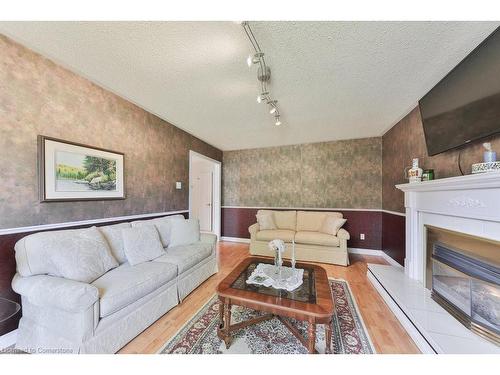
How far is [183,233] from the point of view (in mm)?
2564

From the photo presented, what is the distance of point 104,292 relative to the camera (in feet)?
4.48

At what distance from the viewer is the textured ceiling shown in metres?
1.34

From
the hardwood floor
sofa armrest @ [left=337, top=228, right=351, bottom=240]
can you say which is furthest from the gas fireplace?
sofa armrest @ [left=337, top=228, right=351, bottom=240]

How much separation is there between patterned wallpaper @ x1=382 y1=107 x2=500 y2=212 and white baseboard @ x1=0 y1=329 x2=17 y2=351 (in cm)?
402

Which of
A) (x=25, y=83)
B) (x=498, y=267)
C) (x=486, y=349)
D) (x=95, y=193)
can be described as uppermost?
(x=25, y=83)

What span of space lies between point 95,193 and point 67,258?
2.73 ft

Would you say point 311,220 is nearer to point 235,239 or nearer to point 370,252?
point 370,252

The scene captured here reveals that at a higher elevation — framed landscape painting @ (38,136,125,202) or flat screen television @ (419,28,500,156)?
flat screen television @ (419,28,500,156)

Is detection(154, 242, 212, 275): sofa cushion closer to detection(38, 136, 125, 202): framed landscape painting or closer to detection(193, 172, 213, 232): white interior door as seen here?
detection(38, 136, 125, 202): framed landscape painting

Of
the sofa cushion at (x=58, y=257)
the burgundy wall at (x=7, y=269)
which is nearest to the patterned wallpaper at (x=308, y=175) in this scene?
the sofa cushion at (x=58, y=257)

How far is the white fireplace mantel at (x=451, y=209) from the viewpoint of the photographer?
1.33 m

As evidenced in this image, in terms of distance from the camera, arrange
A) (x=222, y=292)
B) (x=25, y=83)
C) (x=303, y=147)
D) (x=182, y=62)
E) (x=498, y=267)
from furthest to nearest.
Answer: (x=303, y=147), (x=182, y=62), (x=25, y=83), (x=222, y=292), (x=498, y=267)

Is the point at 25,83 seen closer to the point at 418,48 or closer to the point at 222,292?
the point at 222,292
